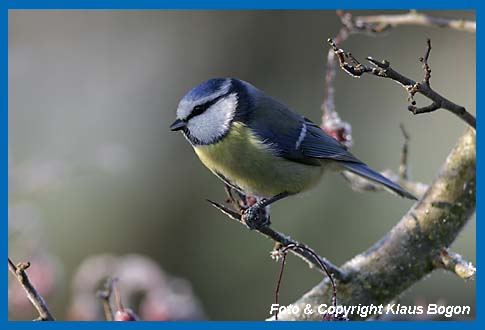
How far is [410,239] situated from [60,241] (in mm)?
2270

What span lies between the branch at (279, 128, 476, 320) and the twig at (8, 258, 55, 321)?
18.3 inches

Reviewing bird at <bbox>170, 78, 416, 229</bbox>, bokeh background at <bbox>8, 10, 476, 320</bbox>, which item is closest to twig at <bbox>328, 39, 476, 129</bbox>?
bird at <bbox>170, 78, 416, 229</bbox>

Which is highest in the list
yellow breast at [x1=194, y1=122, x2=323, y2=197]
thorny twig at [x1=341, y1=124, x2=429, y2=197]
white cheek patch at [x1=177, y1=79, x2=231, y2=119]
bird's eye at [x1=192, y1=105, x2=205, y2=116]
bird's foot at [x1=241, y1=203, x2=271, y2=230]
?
white cheek patch at [x1=177, y1=79, x2=231, y2=119]

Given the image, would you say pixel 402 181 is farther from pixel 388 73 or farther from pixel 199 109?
pixel 388 73

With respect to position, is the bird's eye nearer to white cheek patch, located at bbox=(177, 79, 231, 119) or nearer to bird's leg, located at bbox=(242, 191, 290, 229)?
white cheek patch, located at bbox=(177, 79, 231, 119)

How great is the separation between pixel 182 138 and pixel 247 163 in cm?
190

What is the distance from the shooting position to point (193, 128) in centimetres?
149

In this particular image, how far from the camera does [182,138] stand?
3.42 meters

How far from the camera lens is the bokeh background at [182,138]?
294 centimetres

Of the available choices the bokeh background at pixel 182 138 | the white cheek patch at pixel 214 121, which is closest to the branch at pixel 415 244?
the white cheek patch at pixel 214 121

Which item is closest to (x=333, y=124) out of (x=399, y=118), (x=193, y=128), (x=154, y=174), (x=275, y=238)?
(x=193, y=128)

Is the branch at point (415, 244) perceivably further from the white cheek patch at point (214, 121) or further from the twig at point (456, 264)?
the white cheek patch at point (214, 121)

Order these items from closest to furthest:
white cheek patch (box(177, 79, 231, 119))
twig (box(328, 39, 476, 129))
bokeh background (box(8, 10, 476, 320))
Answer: twig (box(328, 39, 476, 129)) → white cheek patch (box(177, 79, 231, 119)) → bokeh background (box(8, 10, 476, 320))

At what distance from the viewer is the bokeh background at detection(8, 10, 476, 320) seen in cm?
294
